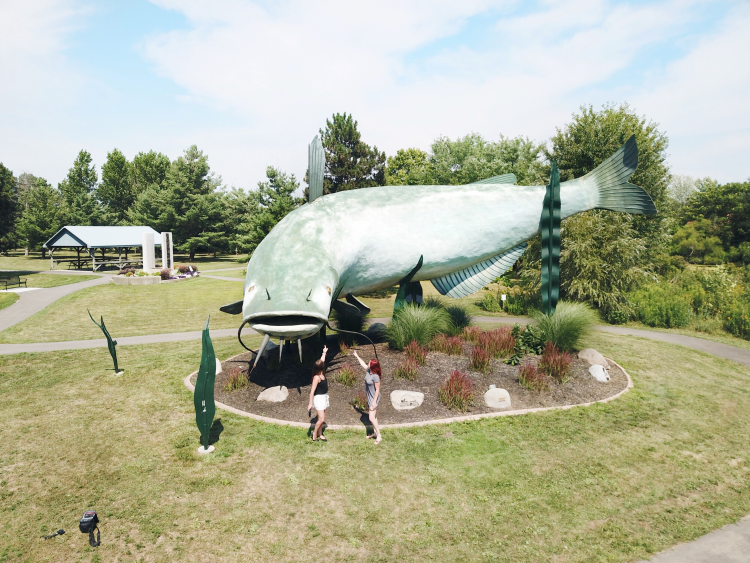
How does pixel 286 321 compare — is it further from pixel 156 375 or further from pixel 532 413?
pixel 156 375

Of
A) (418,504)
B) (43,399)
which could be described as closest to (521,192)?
(418,504)

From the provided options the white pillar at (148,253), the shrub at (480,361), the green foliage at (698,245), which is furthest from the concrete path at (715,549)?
the green foliage at (698,245)

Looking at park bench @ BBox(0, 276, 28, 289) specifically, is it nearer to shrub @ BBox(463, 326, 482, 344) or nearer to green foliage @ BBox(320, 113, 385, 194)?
green foliage @ BBox(320, 113, 385, 194)

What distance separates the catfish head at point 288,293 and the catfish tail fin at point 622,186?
6949 mm

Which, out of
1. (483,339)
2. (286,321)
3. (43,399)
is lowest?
(43,399)

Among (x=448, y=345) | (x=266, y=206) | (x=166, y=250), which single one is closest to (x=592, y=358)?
(x=448, y=345)

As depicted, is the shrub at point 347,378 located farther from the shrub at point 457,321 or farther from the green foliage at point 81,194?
the green foliage at point 81,194

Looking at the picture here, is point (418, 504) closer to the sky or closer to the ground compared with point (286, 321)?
closer to the ground

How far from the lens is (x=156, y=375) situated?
33.8ft

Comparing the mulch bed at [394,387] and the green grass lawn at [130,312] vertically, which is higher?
the mulch bed at [394,387]

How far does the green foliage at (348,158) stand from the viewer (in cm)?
2112

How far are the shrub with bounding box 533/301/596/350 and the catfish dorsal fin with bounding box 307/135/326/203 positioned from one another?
624cm

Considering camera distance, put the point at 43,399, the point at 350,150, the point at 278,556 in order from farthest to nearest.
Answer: the point at 350,150
the point at 43,399
the point at 278,556

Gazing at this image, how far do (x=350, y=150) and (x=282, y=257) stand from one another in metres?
15.4
